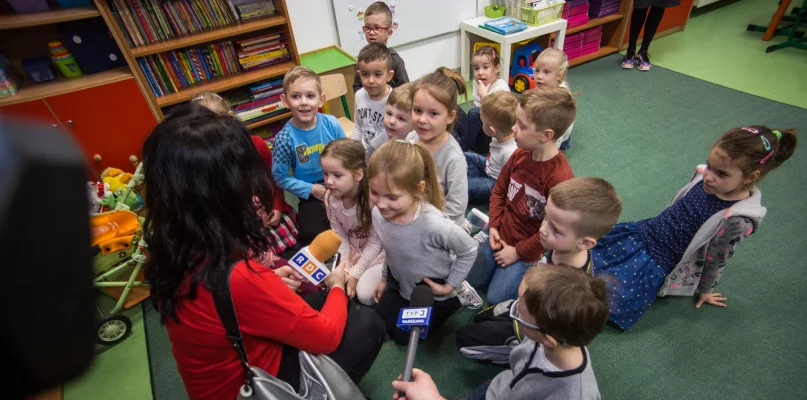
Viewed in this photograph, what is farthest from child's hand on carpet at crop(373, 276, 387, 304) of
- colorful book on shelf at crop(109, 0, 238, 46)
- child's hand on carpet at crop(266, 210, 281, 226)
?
colorful book on shelf at crop(109, 0, 238, 46)

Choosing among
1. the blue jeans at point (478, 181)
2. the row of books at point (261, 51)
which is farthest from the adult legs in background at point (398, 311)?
the row of books at point (261, 51)

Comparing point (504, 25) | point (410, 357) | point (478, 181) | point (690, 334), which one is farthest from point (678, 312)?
point (504, 25)

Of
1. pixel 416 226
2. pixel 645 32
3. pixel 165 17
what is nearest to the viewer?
pixel 416 226

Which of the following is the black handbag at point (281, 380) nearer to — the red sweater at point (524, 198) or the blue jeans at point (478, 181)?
the red sweater at point (524, 198)

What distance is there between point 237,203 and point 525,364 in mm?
924

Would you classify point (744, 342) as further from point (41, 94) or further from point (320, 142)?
point (41, 94)

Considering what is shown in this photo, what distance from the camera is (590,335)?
39.9 inches

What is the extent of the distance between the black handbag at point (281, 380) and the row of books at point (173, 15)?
241 centimetres

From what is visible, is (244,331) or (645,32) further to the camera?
(645,32)

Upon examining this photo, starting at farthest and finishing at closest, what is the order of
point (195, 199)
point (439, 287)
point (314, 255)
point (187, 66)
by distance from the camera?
point (187, 66)
point (439, 287)
point (314, 255)
point (195, 199)

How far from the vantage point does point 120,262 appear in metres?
2.14

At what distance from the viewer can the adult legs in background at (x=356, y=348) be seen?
1.29 meters

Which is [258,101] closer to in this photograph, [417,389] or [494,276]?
[494,276]

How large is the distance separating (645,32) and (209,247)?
14.9 feet
